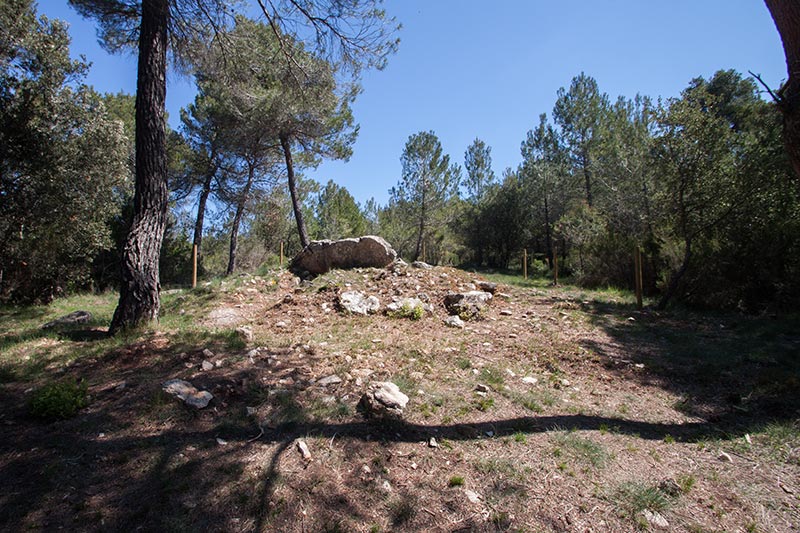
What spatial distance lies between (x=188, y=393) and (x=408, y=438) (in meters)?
1.74

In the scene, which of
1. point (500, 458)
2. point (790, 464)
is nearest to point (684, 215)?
point (790, 464)

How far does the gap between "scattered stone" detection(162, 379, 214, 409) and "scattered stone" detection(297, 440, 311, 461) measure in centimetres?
92

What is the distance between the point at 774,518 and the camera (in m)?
2.02

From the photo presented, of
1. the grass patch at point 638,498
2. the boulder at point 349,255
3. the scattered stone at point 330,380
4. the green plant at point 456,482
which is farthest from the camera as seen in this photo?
the boulder at point 349,255

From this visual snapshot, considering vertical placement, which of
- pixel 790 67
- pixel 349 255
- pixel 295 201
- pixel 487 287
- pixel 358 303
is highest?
pixel 295 201

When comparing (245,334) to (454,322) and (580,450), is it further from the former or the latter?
(580,450)

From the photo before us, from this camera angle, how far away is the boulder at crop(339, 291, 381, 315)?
20.0 feet

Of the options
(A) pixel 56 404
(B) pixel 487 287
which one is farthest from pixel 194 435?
(B) pixel 487 287

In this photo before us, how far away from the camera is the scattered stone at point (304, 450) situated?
2.30 metres

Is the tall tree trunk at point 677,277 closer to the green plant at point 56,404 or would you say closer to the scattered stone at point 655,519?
the scattered stone at point 655,519

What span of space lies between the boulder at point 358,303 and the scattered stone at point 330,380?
2.62 meters

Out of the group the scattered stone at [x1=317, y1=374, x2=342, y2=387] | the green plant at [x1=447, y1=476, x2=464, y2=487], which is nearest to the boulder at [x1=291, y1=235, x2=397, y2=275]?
the scattered stone at [x1=317, y1=374, x2=342, y2=387]

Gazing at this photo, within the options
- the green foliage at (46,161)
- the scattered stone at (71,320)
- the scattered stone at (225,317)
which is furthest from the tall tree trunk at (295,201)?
the scattered stone at (71,320)

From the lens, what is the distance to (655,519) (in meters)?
1.99
